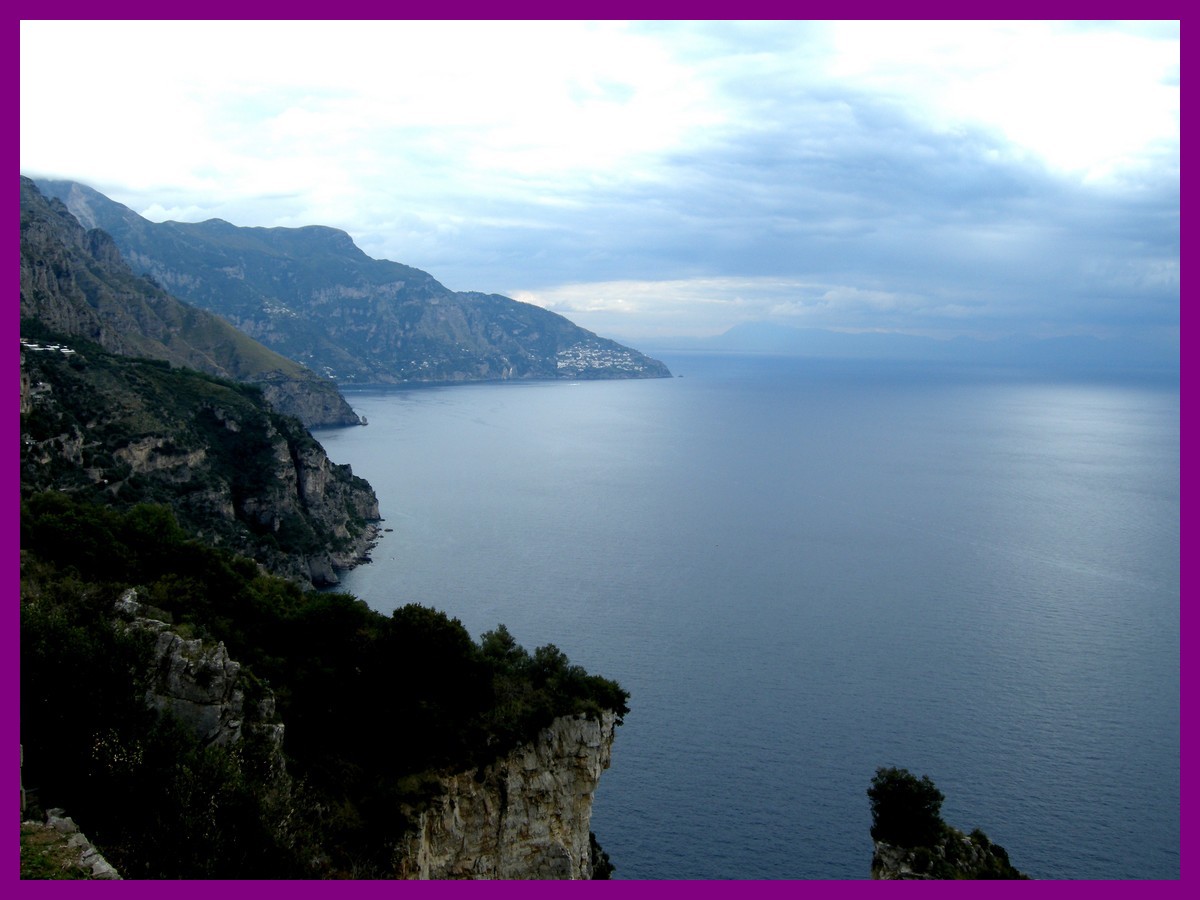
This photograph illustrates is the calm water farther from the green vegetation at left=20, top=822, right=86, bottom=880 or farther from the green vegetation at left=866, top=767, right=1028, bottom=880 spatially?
the green vegetation at left=20, top=822, right=86, bottom=880

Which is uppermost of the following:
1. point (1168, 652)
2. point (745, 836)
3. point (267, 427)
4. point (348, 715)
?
point (267, 427)

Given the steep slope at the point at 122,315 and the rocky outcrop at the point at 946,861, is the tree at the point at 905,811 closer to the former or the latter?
the rocky outcrop at the point at 946,861

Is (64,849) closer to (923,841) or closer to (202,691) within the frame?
(202,691)

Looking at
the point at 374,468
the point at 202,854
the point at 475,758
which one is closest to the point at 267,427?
the point at 374,468

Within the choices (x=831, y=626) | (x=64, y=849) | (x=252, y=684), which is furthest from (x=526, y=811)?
(x=831, y=626)

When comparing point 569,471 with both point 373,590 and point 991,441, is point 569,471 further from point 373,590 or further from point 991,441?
point 991,441

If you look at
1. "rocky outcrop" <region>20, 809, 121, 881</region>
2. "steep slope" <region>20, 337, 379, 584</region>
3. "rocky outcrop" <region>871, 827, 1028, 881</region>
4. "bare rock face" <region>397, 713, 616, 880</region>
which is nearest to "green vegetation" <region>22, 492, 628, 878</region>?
"bare rock face" <region>397, 713, 616, 880</region>
